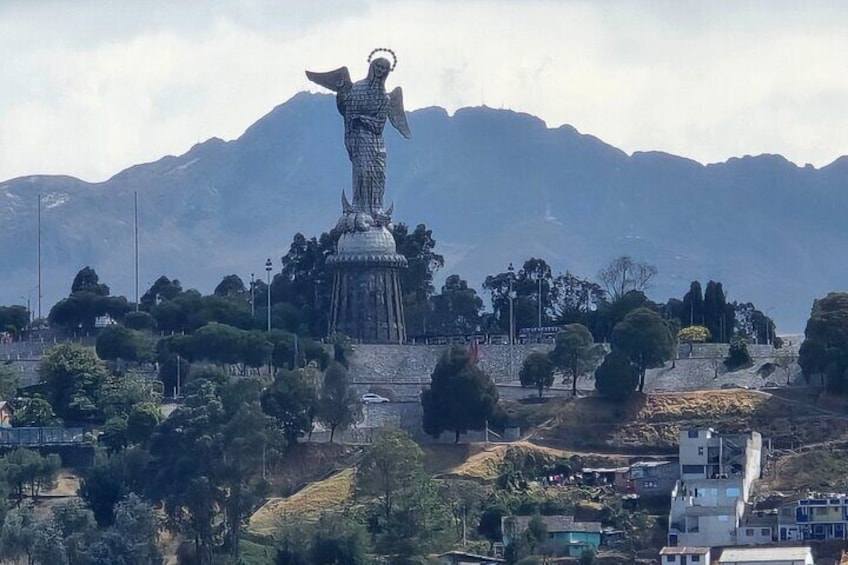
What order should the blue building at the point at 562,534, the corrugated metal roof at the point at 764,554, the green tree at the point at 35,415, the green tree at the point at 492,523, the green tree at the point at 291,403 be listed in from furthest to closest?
the green tree at the point at 35,415, the green tree at the point at 291,403, the green tree at the point at 492,523, the blue building at the point at 562,534, the corrugated metal roof at the point at 764,554

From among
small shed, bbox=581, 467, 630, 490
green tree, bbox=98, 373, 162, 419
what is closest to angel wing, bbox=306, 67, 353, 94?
green tree, bbox=98, 373, 162, 419

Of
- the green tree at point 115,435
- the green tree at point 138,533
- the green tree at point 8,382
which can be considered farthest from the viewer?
the green tree at point 8,382

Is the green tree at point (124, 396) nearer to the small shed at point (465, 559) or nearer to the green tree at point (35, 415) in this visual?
the green tree at point (35, 415)

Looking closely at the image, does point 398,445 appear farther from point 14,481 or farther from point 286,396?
point 14,481

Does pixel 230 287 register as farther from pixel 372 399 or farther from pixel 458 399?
pixel 458 399

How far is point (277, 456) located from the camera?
98688 mm

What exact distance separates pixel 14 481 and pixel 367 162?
22688 millimetres

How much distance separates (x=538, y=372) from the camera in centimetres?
10681

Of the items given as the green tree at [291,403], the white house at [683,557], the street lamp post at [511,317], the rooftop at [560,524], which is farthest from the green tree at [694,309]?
the white house at [683,557]

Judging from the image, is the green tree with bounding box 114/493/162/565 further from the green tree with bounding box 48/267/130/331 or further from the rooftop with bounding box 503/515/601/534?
the green tree with bounding box 48/267/130/331

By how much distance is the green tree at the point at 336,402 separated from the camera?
101562 millimetres

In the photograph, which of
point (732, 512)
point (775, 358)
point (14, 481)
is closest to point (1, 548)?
point (14, 481)

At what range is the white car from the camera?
107 metres

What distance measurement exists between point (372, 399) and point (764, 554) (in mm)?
22800
